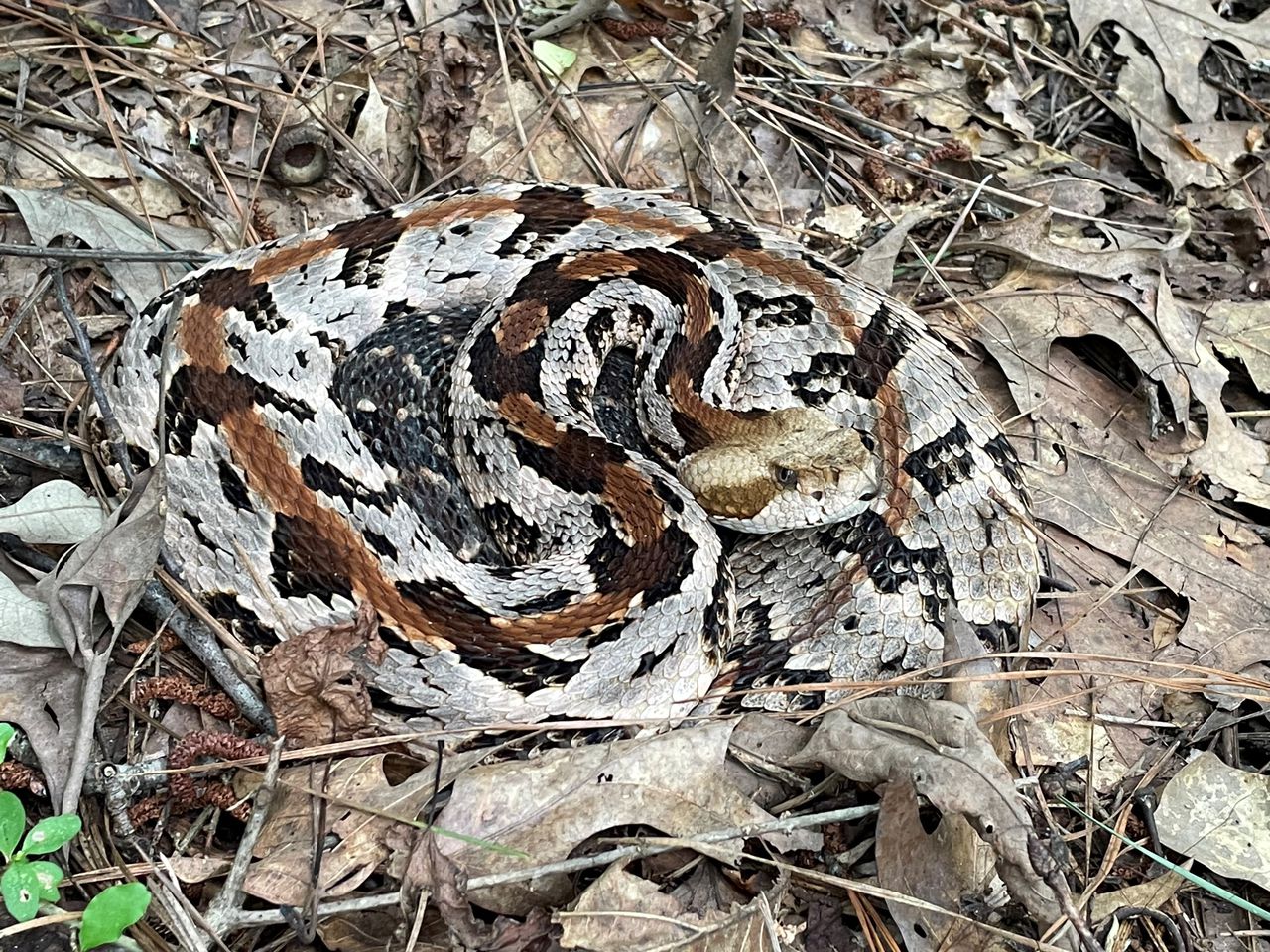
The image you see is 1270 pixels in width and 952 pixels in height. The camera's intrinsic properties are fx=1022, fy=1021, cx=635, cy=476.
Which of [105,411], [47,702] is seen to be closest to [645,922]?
[47,702]

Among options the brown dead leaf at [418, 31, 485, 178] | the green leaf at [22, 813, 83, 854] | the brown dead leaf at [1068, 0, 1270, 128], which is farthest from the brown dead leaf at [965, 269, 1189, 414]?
the green leaf at [22, 813, 83, 854]

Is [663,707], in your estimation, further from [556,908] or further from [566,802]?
→ [556,908]

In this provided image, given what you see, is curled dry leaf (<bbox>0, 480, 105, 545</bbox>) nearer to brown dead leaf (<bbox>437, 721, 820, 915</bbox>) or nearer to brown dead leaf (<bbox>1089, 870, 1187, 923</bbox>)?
brown dead leaf (<bbox>437, 721, 820, 915</bbox>)

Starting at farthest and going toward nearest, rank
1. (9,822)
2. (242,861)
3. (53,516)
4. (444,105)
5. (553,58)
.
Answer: (553,58), (444,105), (53,516), (242,861), (9,822)

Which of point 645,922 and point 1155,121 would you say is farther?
point 1155,121

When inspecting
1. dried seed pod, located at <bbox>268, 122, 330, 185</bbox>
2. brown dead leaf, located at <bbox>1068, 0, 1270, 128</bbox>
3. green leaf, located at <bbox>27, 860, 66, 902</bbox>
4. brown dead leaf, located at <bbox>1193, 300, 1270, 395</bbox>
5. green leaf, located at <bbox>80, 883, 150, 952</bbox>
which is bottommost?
brown dead leaf, located at <bbox>1193, 300, 1270, 395</bbox>

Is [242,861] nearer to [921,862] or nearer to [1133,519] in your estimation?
[921,862]
